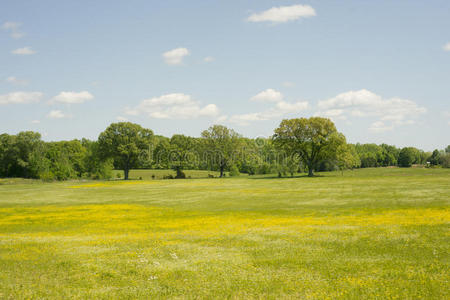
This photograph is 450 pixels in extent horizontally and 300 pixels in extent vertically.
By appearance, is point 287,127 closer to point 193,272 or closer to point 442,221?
point 442,221

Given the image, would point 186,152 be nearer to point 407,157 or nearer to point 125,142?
point 125,142

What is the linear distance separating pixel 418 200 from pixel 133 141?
283 ft

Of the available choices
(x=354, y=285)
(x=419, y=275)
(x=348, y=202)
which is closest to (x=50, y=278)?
(x=354, y=285)

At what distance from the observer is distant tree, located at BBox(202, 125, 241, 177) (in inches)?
4520

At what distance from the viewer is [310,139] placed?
9838cm

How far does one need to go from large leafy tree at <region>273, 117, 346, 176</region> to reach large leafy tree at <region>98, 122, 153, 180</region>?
40.7 metres

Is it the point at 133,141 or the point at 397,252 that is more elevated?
the point at 133,141

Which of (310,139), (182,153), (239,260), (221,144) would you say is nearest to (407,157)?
(310,139)

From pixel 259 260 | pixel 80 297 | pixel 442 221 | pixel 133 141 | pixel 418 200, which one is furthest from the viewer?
pixel 133 141

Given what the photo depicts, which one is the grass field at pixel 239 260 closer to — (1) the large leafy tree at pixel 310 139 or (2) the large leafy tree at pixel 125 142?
(1) the large leafy tree at pixel 310 139

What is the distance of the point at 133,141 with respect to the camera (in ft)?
354

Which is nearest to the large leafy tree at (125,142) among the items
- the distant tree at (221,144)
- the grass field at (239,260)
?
the distant tree at (221,144)

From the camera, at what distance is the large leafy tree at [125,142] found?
347 ft

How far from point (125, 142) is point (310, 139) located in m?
54.1
